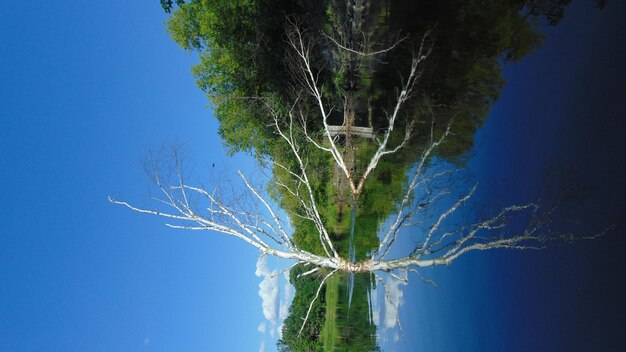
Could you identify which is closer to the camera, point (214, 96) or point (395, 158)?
point (395, 158)

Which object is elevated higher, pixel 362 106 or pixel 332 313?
pixel 362 106

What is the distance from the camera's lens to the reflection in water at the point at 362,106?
456 inches

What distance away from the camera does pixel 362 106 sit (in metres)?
15.7

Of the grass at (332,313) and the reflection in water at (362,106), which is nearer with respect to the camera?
the reflection in water at (362,106)

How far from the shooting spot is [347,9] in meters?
11.5

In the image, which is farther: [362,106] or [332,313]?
[332,313]

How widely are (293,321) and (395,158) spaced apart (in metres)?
18.2

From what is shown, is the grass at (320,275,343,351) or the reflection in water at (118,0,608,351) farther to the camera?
the grass at (320,275,343,351)

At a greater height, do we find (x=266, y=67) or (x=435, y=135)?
(x=266, y=67)

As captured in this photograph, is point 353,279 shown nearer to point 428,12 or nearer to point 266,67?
point 266,67

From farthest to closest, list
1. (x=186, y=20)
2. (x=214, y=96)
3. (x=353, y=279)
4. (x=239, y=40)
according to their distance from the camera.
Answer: (x=353, y=279) < (x=214, y=96) < (x=186, y=20) < (x=239, y=40)

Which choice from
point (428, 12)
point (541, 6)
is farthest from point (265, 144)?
point (541, 6)

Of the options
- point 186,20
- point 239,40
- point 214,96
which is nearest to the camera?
point 239,40

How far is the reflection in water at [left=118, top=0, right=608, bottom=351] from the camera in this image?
456 inches
